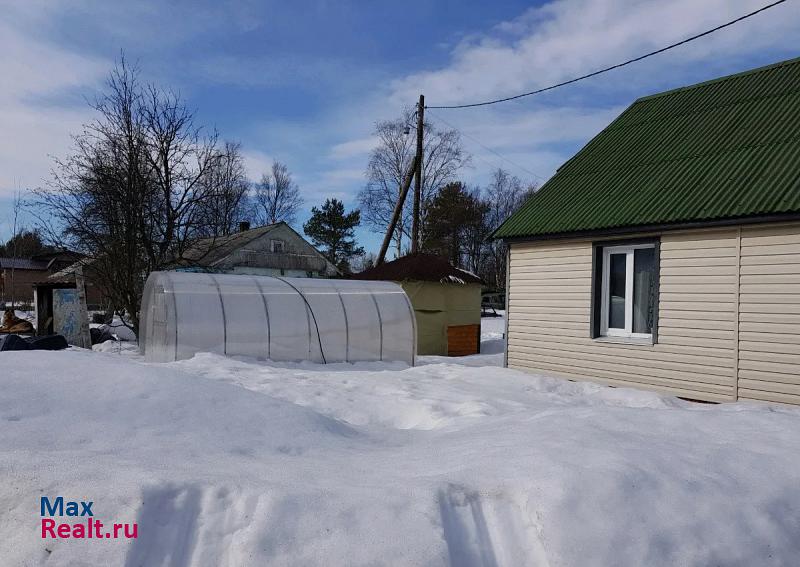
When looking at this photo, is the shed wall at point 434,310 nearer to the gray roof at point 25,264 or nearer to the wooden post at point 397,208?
the wooden post at point 397,208

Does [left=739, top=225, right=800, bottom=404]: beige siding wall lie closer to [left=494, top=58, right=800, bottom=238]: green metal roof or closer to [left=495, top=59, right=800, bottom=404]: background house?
[left=495, top=59, right=800, bottom=404]: background house

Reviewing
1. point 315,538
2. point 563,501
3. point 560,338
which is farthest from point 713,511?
point 560,338

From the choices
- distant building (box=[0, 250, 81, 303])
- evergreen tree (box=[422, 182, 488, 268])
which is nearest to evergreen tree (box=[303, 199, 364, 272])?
evergreen tree (box=[422, 182, 488, 268])

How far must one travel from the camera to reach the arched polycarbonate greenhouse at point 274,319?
8453 mm

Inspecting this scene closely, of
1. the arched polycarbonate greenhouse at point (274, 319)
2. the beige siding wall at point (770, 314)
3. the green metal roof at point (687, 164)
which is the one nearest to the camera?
the beige siding wall at point (770, 314)

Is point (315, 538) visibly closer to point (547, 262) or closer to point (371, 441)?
point (371, 441)

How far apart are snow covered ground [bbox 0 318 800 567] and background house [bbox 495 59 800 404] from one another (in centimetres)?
301

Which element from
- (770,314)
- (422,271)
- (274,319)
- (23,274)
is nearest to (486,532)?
(770,314)

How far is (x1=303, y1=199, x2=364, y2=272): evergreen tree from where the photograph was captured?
1639 inches

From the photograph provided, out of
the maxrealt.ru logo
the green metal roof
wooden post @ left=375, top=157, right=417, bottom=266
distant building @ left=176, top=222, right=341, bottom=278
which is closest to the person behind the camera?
the maxrealt.ru logo

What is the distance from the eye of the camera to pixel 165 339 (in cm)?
832

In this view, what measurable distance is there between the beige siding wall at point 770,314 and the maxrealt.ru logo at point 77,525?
23.3 feet

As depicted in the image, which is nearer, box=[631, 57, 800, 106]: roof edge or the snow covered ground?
the snow covered ground

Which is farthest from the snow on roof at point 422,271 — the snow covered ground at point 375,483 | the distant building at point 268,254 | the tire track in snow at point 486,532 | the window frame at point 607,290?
the distant building at point 268,254
